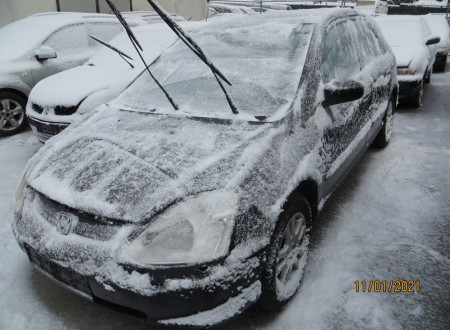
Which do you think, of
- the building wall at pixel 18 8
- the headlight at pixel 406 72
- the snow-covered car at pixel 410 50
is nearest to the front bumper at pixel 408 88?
the snow-covered car at pixel 410 50

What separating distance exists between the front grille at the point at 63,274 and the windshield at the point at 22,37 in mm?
4560

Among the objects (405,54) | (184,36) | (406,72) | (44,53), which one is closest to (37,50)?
(44,53)

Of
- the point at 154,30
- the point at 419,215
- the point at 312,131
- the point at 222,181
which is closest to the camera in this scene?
the point at 222,181

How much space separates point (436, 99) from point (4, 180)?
734 cm

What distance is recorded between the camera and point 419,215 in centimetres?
313

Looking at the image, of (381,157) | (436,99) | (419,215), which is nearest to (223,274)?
(419,215)

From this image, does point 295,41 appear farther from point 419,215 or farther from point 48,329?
point 48,329

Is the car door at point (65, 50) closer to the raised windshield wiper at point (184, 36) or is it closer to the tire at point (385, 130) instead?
the raised windshield wiper at point (184, 36)

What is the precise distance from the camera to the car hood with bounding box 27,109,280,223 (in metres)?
1.78

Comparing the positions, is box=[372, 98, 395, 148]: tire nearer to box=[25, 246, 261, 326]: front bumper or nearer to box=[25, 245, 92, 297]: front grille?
box=[25, 246, 261, 326]: front bumper

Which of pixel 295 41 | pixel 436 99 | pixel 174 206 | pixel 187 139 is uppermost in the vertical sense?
pixel 295 41

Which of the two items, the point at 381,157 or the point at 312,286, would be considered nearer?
the point at 312,286

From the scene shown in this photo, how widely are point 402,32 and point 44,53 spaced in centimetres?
649
